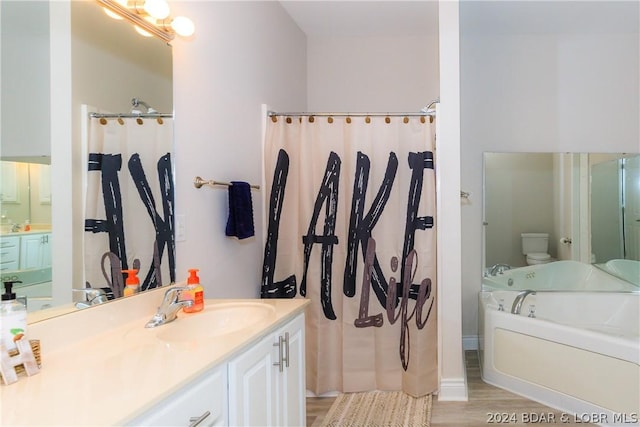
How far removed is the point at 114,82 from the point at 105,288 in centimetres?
77

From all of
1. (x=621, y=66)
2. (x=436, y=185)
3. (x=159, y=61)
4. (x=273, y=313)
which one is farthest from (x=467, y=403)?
(x=621, y=66)

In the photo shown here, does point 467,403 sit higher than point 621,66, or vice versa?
point 621,66

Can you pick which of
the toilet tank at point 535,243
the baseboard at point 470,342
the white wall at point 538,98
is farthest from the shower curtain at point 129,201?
the toilet tank at point 535,243

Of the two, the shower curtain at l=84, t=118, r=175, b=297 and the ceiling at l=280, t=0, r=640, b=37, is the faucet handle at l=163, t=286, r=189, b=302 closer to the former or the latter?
the shower curtain at l=84, t=118, r=175, b=297

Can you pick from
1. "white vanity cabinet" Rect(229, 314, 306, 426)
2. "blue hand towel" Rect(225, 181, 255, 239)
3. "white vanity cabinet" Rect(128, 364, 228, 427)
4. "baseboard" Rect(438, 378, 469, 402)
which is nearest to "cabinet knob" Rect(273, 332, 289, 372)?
"white vanity cabinet" Rect(229, 314, 306, 426)

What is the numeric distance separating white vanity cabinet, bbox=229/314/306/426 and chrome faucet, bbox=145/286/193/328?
392mm

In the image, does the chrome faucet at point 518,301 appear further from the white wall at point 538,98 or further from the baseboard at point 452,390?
the baseboard at point 452,390

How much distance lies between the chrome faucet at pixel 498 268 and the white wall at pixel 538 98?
106 millimetres

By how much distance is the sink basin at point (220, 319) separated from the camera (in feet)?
4.95

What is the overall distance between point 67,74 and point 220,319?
1062mm

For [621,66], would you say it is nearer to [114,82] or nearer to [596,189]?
[596,189]

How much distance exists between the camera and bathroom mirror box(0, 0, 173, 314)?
1115mm

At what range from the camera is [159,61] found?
169cm

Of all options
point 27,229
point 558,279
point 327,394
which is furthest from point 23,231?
point 558,279
